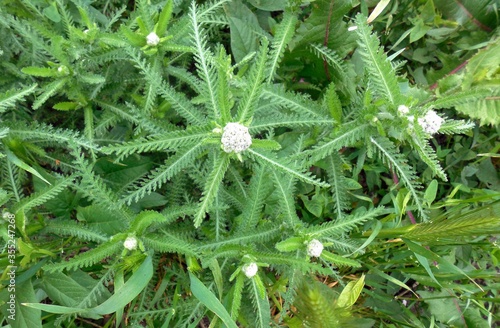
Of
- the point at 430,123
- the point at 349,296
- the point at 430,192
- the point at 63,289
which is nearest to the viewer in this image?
the point at 430,123

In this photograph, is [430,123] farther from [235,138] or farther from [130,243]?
[130,243]

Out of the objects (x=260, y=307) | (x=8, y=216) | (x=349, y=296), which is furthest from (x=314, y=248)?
(x=8, y=216)

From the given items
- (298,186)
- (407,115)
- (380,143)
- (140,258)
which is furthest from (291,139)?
(140,258)

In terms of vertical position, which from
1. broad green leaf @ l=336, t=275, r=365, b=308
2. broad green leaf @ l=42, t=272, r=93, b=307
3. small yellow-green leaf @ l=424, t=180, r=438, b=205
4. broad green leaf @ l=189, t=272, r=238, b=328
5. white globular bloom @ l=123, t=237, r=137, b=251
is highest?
white globular bloom @ l=123, t=237, r=137, b=251

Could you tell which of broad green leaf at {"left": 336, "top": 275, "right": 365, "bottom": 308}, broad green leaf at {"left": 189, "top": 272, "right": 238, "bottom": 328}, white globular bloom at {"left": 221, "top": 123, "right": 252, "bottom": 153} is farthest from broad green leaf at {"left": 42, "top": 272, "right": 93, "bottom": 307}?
broad green leaf at {"left": 336, "top": 275, "right": 365, "bottom": 308}

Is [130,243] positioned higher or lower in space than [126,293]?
higher

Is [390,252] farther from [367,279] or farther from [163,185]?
[163,185]

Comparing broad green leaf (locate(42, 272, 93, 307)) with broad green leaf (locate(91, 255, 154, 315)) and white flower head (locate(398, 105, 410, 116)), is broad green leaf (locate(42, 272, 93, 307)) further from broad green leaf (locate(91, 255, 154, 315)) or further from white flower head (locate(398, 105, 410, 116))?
white flower head (locate(398, 105, 410, 116))
